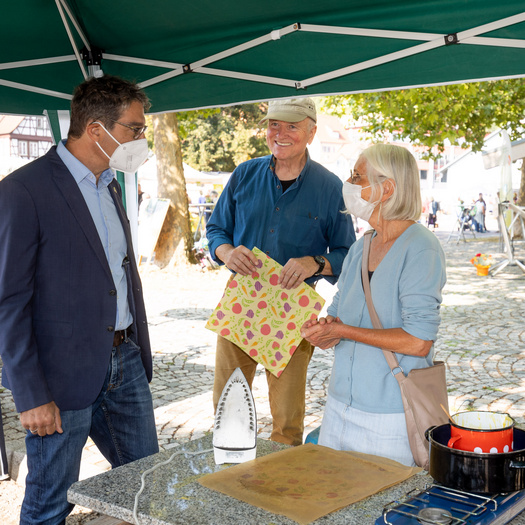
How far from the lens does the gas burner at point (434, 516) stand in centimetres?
156

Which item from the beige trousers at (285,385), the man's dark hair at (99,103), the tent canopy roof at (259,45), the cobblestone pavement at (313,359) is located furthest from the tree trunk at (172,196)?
the man's dark hair at (99,103)

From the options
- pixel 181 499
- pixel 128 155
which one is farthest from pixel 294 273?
pixel 181 499

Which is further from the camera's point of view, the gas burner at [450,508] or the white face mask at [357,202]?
the white face mask at [357,202]

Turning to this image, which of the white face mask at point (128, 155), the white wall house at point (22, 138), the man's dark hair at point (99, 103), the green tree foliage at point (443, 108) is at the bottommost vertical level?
the white face mask at point (128, 155)

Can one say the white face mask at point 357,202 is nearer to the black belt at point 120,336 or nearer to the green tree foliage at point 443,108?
the black belt at point 120,336

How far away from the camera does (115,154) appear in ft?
9.04

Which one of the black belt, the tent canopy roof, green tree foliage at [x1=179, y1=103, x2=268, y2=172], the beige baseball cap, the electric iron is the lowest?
the electric iron

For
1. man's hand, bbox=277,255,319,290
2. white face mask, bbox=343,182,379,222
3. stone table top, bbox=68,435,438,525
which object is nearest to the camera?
stone table top, bbox=68,435,438,525

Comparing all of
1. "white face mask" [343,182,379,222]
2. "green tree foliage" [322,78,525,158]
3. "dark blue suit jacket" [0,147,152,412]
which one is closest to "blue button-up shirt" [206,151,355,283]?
"white face mask" [343,182,379,222]

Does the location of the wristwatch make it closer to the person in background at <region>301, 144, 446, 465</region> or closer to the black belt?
the person in background at <region>301, 144, 446, 465</region>

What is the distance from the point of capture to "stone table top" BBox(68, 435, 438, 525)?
168 centimetres

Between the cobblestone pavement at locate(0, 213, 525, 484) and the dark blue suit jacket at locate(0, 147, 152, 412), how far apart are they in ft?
7.05

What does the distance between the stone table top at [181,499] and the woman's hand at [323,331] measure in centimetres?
69

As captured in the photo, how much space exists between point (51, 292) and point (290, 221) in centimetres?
154
